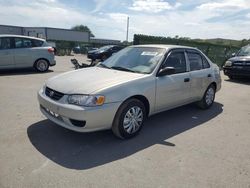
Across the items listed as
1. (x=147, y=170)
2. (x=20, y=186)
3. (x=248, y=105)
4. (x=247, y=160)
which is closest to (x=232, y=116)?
(x=248, y=105)

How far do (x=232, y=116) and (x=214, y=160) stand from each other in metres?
2.55

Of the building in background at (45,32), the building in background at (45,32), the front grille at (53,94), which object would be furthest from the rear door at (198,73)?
the building in background at (45,32)

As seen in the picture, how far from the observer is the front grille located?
367 centimetres

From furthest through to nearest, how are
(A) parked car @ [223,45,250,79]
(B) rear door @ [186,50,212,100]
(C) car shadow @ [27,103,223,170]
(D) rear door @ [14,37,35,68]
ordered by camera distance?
1. (A) parked car @ [223,45,250,79]
2. (D) rear door @ [14,37,35,68]
3. (B) rear door @ [186,50,212,100]
4. (C) car shadow @ [27,103,223,170]

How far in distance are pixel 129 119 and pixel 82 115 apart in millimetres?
876

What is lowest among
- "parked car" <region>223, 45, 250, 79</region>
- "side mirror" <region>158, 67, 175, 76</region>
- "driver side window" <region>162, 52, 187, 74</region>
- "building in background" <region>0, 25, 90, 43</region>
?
"parked car" <region>223, 45, 250, 79</region>

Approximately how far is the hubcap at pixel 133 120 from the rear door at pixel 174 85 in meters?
0.51

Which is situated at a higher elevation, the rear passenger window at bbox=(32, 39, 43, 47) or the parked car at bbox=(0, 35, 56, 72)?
the rear passenger window at bbox=(32, 39, 43, 47)

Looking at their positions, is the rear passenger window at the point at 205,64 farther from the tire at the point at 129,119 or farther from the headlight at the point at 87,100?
the headlight at the point at 87,100

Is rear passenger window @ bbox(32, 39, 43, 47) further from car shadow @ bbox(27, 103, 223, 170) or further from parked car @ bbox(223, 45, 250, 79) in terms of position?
parked car @ bbox(223, 45, 250, 79)

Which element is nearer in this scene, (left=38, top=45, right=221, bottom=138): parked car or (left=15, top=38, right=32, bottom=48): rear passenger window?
(left=38, top=45, right=221, bottom=138): parked car

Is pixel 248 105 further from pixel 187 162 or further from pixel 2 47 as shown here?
pixel 2 47

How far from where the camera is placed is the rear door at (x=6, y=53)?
30.8ft

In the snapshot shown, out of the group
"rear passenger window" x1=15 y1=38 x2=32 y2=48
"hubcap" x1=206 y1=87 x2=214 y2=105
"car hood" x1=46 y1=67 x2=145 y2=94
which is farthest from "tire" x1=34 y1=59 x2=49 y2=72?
"hubcap" x1=206 y1=87 x2=214 y2=105
